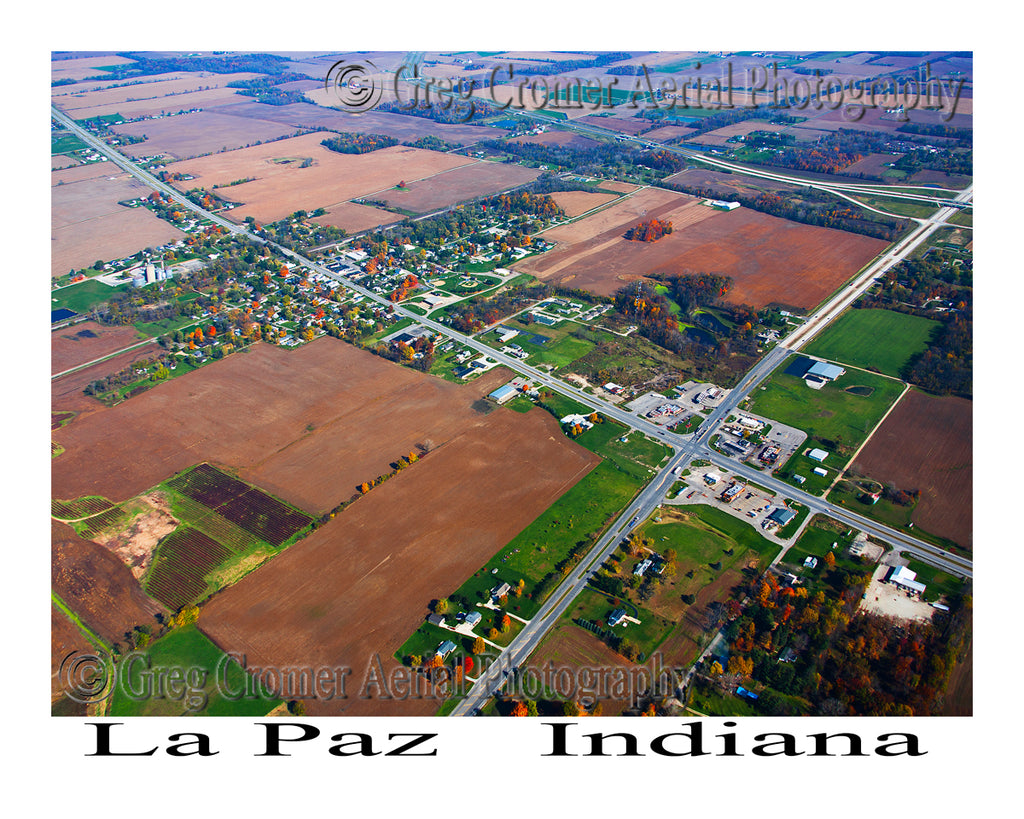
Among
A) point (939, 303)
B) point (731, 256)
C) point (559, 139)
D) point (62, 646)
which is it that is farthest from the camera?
point (559, 139)

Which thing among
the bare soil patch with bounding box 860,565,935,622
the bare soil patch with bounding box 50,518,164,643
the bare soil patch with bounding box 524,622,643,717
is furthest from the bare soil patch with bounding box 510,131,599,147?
the bare soil patch with bounding box 524,622,643,717

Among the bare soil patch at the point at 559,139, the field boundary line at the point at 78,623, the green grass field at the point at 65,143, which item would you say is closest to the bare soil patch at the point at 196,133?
the green grass field at the point at 65,143

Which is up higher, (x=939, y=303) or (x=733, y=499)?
(x=939, y=303)

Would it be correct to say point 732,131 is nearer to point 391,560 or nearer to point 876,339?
point 876,339

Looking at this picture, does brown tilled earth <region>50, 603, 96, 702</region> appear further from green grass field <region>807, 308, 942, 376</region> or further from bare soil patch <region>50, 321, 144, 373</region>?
green grass field <region>807, 308, 942, 376</region>

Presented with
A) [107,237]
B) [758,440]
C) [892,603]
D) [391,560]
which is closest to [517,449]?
[391,560]

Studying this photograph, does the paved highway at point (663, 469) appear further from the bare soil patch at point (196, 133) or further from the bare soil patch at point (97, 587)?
the bare soil patch at point (196, 133)
